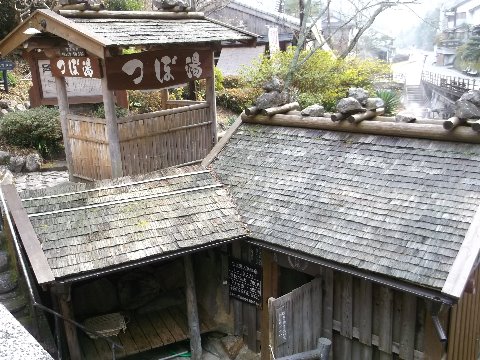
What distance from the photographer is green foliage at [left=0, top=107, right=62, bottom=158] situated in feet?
49.6

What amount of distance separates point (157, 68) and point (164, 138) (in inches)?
64.7

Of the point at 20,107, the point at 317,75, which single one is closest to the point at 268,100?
the point at 20,107

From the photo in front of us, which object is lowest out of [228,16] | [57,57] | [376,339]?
[376,339]

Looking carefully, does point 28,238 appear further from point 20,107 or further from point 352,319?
point 20,107

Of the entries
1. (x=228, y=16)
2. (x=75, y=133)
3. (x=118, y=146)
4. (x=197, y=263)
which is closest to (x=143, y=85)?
(x=118, y=146)

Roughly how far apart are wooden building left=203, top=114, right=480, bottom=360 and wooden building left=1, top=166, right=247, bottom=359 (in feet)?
2.47

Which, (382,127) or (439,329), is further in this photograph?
(382,127)

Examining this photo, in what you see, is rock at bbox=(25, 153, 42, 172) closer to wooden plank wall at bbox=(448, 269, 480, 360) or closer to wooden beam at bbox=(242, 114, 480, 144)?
wooden beam at bbox=(242, 114, 480, 144)

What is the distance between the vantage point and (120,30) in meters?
9.87

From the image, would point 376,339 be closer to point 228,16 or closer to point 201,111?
point 201,111

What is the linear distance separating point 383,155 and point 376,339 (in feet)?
10.0

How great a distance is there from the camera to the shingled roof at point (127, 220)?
7.18 meters

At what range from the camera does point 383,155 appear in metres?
8.10

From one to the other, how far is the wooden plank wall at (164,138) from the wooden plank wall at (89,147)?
18.2 inches
